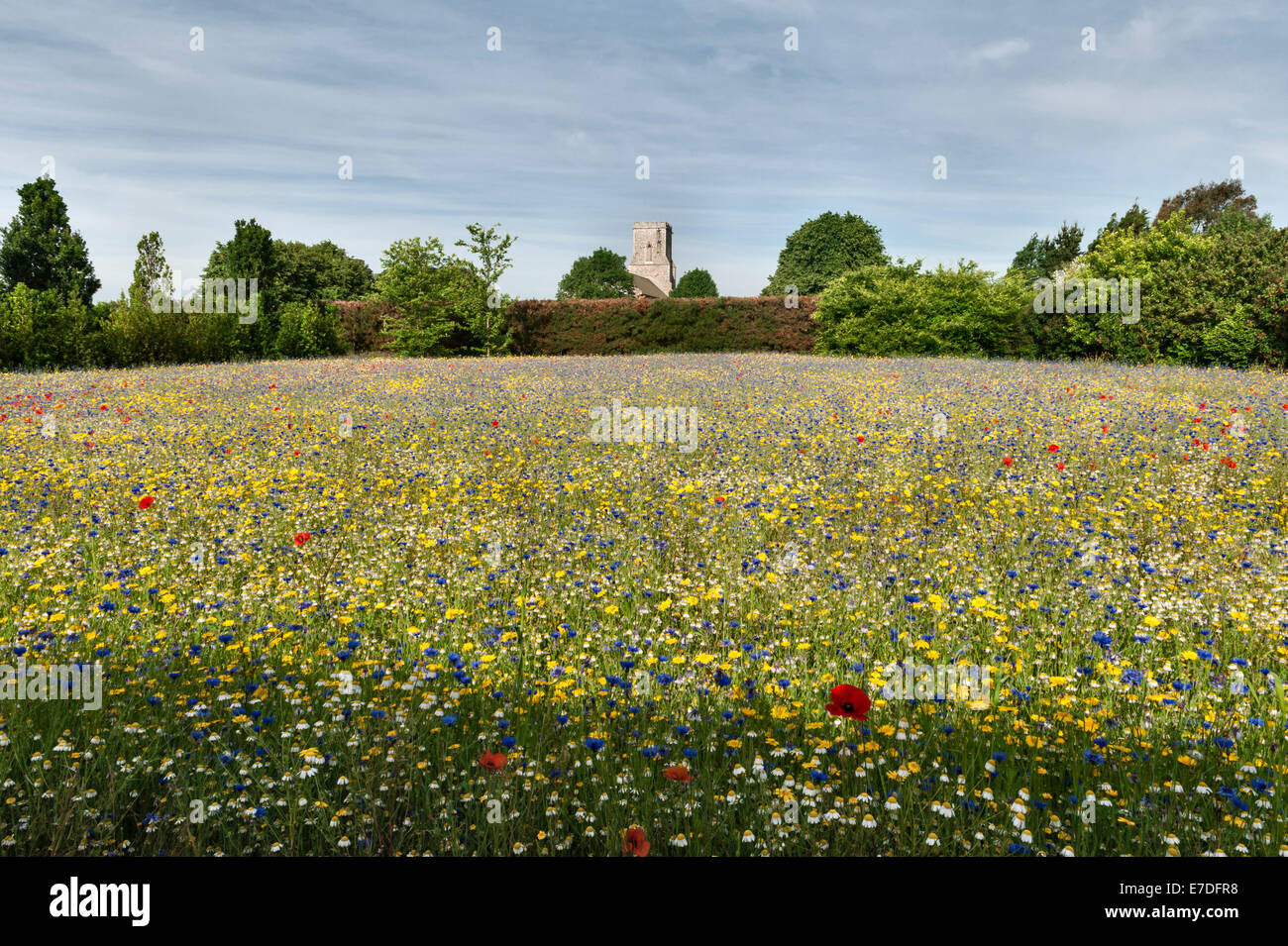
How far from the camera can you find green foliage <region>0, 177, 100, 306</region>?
43.8m

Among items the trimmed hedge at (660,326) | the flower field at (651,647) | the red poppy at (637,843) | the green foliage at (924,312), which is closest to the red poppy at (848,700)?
the flower field at (651,647)

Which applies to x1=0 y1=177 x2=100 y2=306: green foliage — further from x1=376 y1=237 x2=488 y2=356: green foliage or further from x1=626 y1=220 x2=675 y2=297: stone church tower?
x1=626 y1=220 x2=675 y2=297: stone church tower

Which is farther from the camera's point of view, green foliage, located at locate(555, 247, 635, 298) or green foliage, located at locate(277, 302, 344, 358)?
green foliage, located at locate(555, 247, 635, 298)

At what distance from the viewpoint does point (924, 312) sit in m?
32.5

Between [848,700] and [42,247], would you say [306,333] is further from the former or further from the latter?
[848,700]

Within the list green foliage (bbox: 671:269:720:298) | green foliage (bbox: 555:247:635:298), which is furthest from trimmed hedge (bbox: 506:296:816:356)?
green foliage (bbox: 671:269:720:298)

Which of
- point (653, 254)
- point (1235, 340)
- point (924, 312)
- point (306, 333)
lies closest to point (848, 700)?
point (1235, 340)

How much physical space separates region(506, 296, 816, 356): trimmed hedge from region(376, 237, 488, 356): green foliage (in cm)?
245

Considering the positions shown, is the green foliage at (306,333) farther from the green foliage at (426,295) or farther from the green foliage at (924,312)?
the green foliage at (924,312)

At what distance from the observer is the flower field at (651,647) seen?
8.38 feet

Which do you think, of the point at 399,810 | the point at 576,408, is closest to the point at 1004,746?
the point at 399,810

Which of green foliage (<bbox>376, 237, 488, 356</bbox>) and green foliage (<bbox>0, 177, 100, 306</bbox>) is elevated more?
green foliage (<bbox>0, 177, 100, 306</bbox>)

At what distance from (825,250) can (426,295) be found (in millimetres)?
40681
